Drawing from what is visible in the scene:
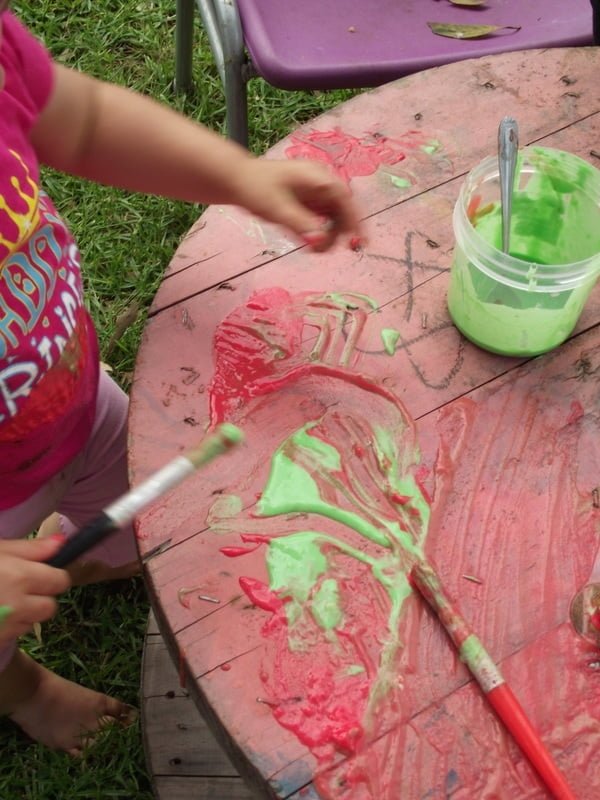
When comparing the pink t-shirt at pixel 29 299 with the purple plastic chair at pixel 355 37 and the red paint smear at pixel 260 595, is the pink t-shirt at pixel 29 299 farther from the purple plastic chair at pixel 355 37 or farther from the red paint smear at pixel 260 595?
the purple plastic chair at pixel 355 37

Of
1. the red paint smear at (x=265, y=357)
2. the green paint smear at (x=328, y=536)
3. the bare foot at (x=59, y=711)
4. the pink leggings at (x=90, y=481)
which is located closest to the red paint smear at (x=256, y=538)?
the green paint smear at (x=328, y=536)

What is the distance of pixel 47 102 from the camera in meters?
0.79

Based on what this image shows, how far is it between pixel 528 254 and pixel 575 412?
20 cm

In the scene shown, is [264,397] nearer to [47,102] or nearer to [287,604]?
[287,604]

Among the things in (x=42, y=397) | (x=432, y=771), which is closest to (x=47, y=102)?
(x=42, y=397)

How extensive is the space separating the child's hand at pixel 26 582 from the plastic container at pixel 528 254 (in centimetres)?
45

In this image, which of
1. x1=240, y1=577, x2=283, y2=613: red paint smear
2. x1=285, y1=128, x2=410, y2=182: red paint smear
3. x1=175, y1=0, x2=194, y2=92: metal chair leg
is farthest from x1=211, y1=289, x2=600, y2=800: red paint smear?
x1=175, y1=0, x2=194, y2=92: metal chair leg

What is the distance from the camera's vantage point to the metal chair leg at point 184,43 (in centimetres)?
164

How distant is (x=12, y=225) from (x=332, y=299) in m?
0.32

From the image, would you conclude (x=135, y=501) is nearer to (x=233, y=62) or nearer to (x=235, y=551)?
(x=235, y=551)

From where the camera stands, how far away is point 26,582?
0.65 metres

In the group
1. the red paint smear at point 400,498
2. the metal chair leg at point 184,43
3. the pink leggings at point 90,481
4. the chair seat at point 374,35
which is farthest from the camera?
the metal chair leg at point 184,43

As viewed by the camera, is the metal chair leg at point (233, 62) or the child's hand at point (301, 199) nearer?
the child's hand at point (301, 199)

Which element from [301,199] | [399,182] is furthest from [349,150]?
[301,199]
